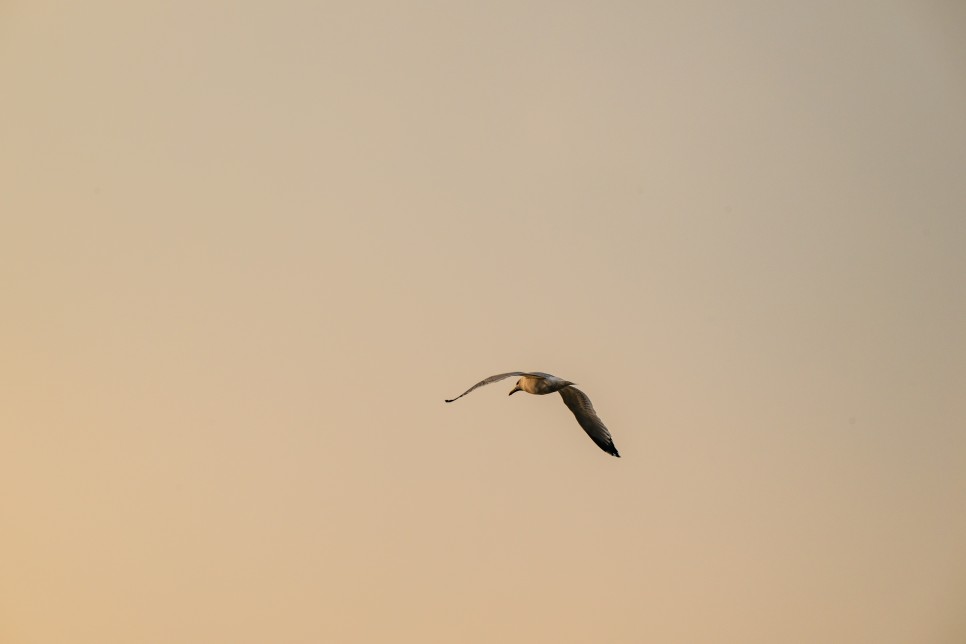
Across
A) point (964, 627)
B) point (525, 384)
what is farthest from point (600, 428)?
point (964, 627)

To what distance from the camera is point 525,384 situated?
7246 millimetres

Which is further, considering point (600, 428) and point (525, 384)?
point (600, 428)

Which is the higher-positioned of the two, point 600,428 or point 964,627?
point 600,428

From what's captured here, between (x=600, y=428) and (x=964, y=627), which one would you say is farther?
(x=964, y=627)

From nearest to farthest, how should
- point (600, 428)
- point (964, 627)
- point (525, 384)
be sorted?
1. point (525, 384)
2. point (600, 428)
3. point (964, 627)

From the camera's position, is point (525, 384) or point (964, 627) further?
point (964, 627)

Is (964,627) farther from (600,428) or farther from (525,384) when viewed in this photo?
(525,384)

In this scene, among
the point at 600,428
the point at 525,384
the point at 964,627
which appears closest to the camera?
the point at 525,384

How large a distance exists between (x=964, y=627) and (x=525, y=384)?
938 centimetres

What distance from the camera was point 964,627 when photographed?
41.9ft

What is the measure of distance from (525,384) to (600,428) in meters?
1.02

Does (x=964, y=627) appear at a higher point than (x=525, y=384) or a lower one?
lower

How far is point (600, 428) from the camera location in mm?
7859
